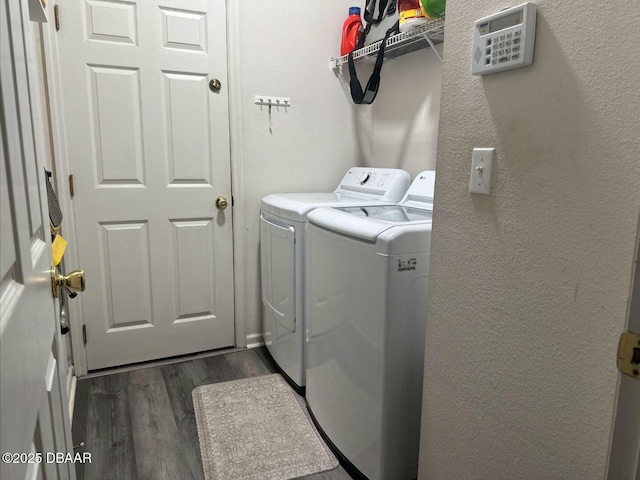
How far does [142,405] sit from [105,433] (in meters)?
0.23

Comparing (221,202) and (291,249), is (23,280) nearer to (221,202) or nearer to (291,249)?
(291,249)

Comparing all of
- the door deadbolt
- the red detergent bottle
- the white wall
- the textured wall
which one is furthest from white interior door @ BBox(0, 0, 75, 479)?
the red detergent bottle

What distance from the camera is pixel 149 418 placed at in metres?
1.98

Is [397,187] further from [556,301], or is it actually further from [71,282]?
[71,282]

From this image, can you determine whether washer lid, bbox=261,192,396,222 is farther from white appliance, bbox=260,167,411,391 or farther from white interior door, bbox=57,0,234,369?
white interior door, bbox=57,0,234,369

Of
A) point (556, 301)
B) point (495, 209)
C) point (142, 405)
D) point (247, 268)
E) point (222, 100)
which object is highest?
point (222, 100)

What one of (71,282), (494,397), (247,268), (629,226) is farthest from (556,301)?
(247,268)

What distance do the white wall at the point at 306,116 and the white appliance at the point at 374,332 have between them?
2.98 feet

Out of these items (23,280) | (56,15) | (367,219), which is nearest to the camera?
(23,280)

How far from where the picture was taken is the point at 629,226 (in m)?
→ 0.71

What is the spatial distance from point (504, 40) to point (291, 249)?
134 cm

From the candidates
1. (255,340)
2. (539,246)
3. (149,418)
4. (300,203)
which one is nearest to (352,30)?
(300,203)

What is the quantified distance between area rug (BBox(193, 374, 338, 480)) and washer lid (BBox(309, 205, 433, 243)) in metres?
0.91

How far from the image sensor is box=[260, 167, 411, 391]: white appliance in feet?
6.69
